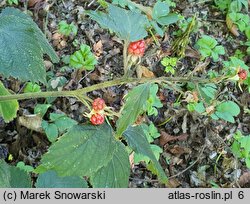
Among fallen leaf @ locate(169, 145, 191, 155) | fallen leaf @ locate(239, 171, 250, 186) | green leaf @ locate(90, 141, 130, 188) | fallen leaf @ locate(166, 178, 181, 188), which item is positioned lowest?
fallen leaf @ locate(239, 171, 250, 186)

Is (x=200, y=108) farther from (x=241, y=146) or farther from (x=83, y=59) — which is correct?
(x=83, y=59)

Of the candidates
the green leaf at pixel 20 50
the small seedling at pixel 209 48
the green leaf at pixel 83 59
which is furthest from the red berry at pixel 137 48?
the small seedling at pixel 209 48

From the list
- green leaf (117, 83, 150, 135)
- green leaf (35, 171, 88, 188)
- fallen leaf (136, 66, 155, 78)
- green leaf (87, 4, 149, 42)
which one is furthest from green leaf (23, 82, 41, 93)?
green leaf (117, 83, 150, 135)

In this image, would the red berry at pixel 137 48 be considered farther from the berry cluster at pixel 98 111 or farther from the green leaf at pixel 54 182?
the green leaf at pixel 54 182

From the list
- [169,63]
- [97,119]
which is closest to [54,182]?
[97,119]

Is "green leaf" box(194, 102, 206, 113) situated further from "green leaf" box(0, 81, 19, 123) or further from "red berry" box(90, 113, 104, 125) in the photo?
"red berry" box(90, 113, 104, 125)
